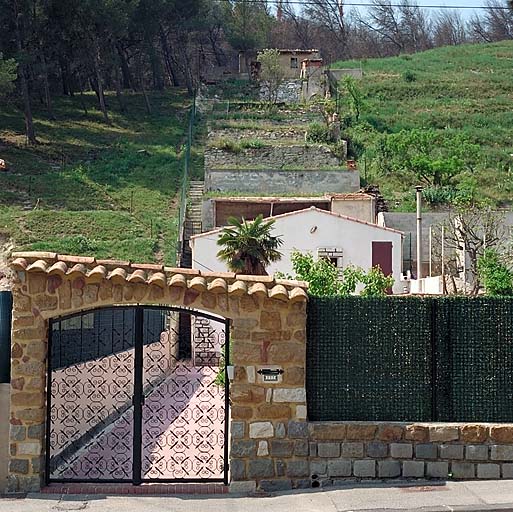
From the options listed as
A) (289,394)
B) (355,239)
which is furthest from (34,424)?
(355,239)

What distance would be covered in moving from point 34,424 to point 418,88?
57.8 m

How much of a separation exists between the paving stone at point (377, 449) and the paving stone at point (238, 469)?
1.41 m

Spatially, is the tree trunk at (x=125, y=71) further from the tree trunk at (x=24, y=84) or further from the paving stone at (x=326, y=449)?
the paving stone at (x=326, y=449)

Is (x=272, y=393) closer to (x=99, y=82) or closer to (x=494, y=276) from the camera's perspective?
(x=494, y=276)

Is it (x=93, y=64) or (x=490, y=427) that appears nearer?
(x=490, y=427)

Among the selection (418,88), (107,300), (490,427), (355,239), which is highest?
(418,88)

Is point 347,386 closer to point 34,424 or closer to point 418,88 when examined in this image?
point 34,424

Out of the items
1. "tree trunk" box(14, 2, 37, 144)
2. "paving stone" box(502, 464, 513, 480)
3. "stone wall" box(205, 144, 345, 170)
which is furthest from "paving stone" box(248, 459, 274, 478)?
"tree trunk" box(14, 2, 37, 144)

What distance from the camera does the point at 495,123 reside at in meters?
55.5

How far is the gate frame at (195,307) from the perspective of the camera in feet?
29.1

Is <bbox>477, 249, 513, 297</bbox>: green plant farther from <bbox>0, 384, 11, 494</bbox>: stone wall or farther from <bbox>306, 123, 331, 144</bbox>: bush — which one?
<bbox>306, 123, 331, 144</bbox>: bush

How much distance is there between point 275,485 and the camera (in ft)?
29.5

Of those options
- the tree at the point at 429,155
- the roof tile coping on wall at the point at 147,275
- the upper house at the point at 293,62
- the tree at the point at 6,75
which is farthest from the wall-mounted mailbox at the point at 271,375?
the upper house at the point at 293,62

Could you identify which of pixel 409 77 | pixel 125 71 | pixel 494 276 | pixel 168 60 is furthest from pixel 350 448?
pixel 168 60
